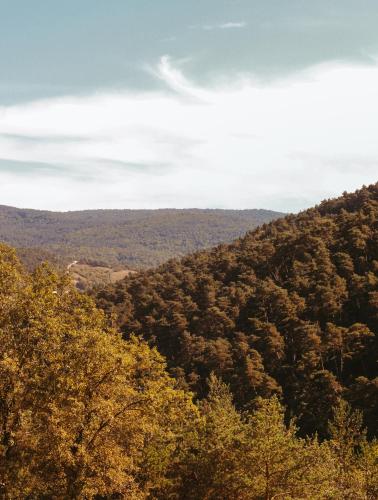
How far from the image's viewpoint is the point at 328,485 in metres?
26.9

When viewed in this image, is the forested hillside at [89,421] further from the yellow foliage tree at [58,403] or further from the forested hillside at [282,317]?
the forested hillside at [282,317]

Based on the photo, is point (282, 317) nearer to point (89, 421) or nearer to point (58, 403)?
point (89, 421)

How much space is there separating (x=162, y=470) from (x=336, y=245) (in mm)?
97119

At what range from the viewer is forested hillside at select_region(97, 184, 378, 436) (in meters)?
86.8

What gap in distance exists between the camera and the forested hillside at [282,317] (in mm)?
86750

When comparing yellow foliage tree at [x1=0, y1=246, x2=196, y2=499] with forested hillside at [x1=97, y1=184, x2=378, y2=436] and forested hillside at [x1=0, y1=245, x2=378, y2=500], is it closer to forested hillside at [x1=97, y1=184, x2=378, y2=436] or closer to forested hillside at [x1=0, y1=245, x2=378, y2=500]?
forested hillside at [x1=0, y1=245, x2=378, y2=500]

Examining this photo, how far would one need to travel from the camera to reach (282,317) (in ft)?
352

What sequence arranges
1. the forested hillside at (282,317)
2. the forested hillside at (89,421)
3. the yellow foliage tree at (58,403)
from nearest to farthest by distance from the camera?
1. the yellow foliage tree at (58,403)
2. the forested hillside at (89,421)
3. the forested hillside at (282,317)

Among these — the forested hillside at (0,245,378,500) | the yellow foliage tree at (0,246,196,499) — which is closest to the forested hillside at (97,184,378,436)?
the forested hillside at (0,245,378,500)

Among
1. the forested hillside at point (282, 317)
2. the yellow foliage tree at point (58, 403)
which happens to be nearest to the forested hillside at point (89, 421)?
the yellow foliage tree at point (58, 403)

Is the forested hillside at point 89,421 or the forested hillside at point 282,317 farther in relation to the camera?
the forested hillside at point 282,317

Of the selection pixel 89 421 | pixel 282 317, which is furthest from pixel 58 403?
pixel 282 317

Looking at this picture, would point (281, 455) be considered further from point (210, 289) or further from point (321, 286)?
point (210, 289)

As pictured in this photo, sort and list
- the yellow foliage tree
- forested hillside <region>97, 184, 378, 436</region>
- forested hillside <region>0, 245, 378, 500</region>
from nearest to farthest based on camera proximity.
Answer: the yellow foliage tree → forested hillside <region>0, 245, 378, 500</region> → forested hillside <region>97, 184, 378, 436</region>
